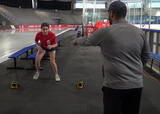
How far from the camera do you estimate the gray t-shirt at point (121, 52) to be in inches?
62.5

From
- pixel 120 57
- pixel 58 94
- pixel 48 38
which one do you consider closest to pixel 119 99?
pixel 120 57

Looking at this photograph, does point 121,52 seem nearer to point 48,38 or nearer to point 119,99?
point 119,99

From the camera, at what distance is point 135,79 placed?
1.67 metres

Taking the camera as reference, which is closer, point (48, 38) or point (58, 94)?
point (58, 94)

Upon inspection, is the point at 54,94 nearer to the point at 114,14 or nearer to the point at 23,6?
the point at 114,14

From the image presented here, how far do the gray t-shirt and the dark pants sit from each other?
48mm

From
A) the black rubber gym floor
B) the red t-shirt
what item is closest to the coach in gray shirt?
the black rubber gym floor

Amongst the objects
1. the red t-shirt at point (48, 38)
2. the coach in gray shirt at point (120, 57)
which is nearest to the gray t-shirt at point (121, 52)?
the coach in gray shirt at point (120, 57)

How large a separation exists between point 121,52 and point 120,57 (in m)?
0.05

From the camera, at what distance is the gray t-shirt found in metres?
Result: 1.59

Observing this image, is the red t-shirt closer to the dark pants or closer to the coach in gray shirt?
the coach in gray shirt

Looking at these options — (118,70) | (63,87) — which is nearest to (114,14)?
(118,70)

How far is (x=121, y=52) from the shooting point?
1.60 metres

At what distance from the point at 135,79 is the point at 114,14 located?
607mm
